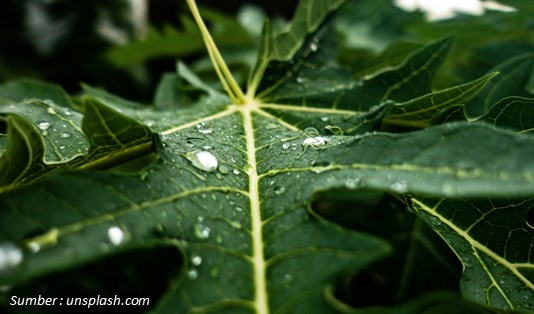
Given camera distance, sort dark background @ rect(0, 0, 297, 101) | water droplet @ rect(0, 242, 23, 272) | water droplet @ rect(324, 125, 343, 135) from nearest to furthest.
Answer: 1. water droplet @ rect(0, 242, 23, 272)
2. water droplet @ rect(324, 125, 343, 135)
3. dark background @ rect(0, 0, 297, 101)

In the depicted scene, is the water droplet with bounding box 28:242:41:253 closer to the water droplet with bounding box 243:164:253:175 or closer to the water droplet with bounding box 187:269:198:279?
the water droplet with bounding box 187:269:198:279

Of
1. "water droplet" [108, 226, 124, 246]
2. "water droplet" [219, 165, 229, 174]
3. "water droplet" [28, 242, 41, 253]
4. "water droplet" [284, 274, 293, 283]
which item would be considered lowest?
"water droplet" [284, 274, 293, 283]

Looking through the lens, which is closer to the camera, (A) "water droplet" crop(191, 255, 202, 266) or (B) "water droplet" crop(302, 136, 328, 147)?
(A) "water droplet" crop(191, 255, 202, 266)

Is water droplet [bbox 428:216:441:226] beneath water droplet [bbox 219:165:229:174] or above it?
beneath

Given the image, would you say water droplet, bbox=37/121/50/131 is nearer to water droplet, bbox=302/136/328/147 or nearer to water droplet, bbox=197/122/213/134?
water droplet, bbox=197/122/213/134

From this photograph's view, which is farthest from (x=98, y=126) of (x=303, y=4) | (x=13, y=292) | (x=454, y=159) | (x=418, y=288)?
(x=418, y=288)

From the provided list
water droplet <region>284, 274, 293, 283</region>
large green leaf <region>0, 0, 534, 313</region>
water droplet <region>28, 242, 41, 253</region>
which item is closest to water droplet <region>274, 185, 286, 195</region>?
large green leaf <region>0, 0, 534, 313</region>

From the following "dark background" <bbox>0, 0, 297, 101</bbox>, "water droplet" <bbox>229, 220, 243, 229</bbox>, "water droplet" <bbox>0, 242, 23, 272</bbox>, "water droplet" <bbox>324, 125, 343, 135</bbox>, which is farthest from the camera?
"dark background" <bbox>0, 0, 297, 101</bbox>

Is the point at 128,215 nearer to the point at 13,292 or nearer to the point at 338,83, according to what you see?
the point at 13,292

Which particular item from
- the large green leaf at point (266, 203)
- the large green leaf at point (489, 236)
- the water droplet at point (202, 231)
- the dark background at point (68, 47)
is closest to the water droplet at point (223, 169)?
the large green leaf at point (266, 203)

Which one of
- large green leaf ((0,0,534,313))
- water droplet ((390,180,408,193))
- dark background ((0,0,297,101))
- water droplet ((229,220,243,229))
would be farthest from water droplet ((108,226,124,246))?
dark background ((0,0,297,101))
